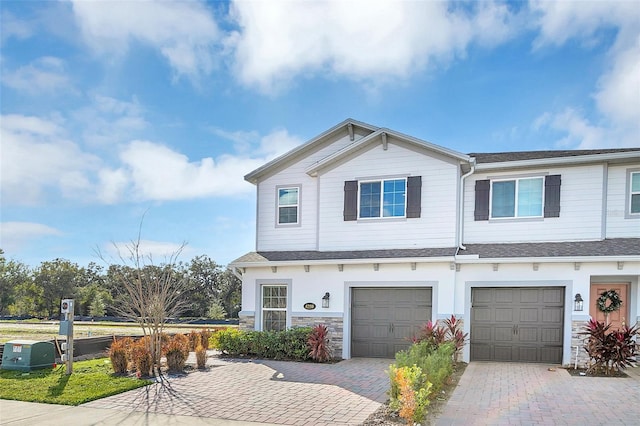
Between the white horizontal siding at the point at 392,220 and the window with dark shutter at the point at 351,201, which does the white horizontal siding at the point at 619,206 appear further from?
the window with dark shutter at the point at 351,201

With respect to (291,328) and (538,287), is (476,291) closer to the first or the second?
(538,287)

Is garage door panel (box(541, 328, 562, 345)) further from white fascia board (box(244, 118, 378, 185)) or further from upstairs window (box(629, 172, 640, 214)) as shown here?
white fascia board (box(244, 118, 378, 185))

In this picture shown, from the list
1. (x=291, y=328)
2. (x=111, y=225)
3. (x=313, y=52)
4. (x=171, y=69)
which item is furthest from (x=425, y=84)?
(x=111, y=225)

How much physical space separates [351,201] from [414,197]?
1.89 meters

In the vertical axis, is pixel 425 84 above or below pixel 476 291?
above

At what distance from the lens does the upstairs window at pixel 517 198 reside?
40.8 ft

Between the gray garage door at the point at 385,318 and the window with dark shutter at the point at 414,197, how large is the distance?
2.19 metres

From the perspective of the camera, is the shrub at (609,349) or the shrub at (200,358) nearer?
the shrub at (609,349)

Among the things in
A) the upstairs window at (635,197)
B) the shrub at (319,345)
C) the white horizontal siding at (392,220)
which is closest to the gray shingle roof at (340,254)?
the white horizontal siding at (392,220)

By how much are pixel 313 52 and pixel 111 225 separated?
28.5 feet

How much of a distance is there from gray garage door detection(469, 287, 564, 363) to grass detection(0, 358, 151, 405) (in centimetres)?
849

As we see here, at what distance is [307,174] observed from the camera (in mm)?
14125

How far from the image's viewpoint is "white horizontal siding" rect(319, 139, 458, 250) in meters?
12.6

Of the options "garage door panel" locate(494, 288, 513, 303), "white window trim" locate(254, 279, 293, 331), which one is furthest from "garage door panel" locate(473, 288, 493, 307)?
"white window trim" locate(254, 279, 293, 331)
